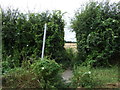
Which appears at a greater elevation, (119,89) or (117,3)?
(117,3)

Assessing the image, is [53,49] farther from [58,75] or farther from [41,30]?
[58,75]

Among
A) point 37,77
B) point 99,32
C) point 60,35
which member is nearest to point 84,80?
point 37,77

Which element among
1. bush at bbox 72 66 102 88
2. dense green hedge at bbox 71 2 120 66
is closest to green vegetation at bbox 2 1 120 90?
dense green hedge at bbox 71 2 120 66

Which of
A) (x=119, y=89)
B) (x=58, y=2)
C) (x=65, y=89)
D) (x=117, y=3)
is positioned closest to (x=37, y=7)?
(x=58, y=2)

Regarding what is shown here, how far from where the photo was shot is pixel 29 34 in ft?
15.5

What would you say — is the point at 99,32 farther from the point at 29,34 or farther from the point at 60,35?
the point at 29,34

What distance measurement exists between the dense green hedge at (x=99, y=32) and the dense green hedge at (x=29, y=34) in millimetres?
799

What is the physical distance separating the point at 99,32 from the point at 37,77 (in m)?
2.82

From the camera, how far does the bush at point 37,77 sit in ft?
8.88

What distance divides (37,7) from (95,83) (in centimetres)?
338

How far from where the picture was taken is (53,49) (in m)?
4.75

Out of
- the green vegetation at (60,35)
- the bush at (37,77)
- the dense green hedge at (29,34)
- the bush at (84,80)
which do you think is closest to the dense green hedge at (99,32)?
the green vegetation at (60,35)

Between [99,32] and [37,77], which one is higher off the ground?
[99,32]

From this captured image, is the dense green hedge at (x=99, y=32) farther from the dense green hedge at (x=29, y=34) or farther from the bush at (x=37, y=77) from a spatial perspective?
the bush at (x=37, y=77)
